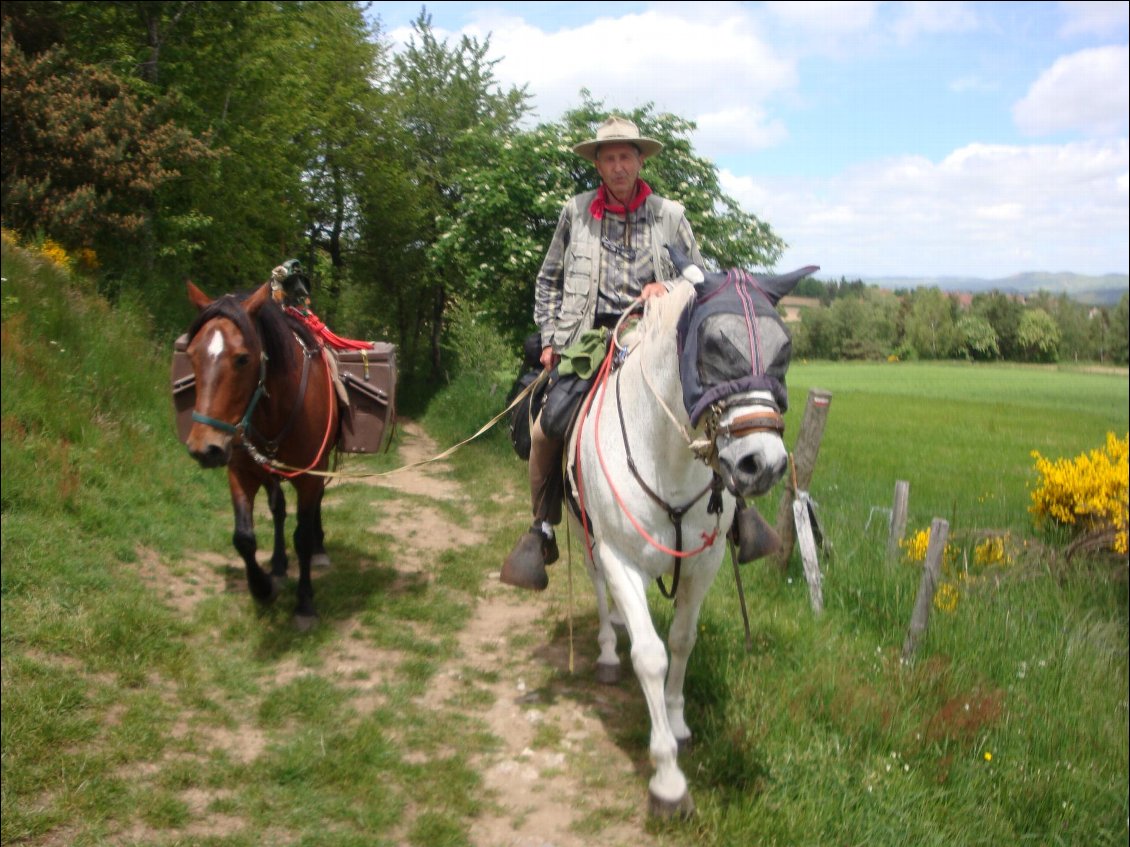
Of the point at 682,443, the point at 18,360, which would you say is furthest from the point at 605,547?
the point at 18,360

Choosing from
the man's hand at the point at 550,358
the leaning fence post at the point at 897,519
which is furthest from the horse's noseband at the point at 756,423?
the leaning fence post at the point at 897,519

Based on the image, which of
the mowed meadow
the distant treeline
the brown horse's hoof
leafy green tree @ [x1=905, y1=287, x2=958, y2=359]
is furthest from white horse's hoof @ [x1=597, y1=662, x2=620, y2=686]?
leafy green tree @ [x1=905, y1=287, x2=958, y2=359]

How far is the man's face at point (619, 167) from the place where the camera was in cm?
408

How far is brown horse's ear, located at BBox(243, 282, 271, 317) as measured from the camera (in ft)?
15.4

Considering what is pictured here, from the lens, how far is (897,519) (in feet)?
19.2

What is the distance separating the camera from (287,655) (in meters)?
4.95

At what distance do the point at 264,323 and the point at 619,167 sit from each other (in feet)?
8.16

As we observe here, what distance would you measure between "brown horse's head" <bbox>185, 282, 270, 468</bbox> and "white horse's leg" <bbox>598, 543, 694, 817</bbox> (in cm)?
249

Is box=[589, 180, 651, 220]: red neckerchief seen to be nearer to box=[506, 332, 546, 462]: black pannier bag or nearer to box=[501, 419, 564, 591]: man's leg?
box=[506, 332, 546, 462]: black pannier bag

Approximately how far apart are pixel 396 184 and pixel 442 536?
500 inches

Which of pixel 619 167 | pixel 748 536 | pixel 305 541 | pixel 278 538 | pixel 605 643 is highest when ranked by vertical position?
pixel 619 167

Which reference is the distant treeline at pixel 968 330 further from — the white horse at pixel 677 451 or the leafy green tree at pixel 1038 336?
the white horse at pixel 677 451

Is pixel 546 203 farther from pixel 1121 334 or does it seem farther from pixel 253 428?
pixel 1121 334

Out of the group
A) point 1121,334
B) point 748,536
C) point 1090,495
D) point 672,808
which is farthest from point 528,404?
point 1121,334
